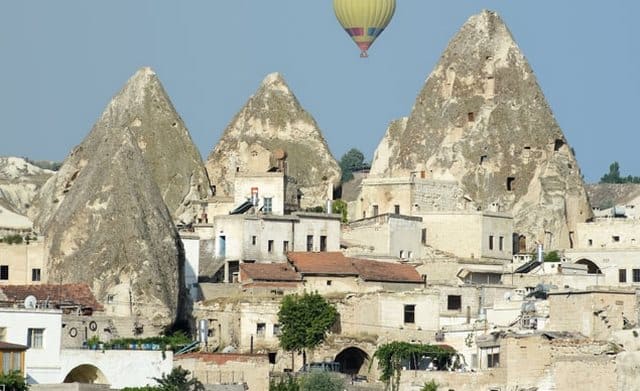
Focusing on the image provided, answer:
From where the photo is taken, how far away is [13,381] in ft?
256

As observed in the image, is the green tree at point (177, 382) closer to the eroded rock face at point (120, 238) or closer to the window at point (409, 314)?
the eroded rock face at point (120, 238)

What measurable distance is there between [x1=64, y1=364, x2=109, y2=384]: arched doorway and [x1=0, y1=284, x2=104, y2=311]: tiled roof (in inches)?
233

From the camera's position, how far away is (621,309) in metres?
88.8

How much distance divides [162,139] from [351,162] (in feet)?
217

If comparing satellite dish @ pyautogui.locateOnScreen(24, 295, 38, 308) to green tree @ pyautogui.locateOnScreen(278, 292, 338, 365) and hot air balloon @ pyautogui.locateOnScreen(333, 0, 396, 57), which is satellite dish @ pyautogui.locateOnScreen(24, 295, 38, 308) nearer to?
green tree @ pyautogui.locateOnScreen(278, 292, 338, 365)

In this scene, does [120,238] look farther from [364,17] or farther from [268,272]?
[364,17]

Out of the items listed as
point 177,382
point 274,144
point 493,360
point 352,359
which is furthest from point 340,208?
point 177,382

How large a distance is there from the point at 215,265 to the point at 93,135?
10423mm

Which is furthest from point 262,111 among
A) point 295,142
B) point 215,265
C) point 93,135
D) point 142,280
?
point 142,280

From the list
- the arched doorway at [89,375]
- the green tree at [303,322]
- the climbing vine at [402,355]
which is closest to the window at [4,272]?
the green tree at [303,322]

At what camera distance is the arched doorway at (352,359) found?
95875mm

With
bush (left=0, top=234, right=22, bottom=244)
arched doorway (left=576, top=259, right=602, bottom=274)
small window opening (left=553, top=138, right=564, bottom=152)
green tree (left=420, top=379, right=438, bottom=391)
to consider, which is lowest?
green tree (left=420, top=379, right=438, bottom=391)

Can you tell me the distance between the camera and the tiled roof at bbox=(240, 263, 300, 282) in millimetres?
99562

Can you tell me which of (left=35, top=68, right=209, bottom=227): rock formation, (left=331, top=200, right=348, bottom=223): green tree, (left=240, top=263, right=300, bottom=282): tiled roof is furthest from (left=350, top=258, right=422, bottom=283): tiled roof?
(left=35, top=68, right=209, bottom=227): rock formation
